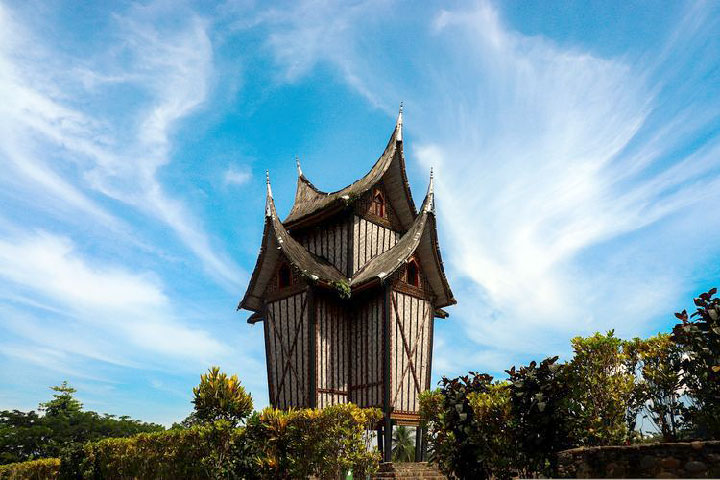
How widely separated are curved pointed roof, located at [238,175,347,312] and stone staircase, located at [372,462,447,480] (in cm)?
674

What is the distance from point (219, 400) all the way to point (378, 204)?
1193 cm

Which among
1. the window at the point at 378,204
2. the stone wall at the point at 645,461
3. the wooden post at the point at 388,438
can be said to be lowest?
the stone wall at the point at 645,461

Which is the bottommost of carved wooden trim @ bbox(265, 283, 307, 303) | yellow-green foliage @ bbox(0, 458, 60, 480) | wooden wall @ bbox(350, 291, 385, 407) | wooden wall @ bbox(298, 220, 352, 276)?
yellow-green foliage @ bbox(0, 458, 60, 480)

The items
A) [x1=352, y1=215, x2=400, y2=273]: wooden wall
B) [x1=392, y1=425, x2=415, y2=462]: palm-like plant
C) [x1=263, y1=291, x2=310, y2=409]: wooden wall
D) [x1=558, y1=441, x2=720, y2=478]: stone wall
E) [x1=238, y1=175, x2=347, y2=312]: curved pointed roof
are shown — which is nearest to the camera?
[x1=558, y1=441, x2=720, y2=478]: stone wall

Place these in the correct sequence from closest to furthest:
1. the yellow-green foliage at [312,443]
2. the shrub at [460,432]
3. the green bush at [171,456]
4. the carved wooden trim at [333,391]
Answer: the shrub at [460,432] < the yellow-green foliage at [312,443] < the green bush at [171,456] < the carved wooden trim at [333,391]

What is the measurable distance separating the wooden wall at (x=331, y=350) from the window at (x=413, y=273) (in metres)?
2.78

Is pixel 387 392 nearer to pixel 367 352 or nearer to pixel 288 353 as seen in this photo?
pixel 367 352

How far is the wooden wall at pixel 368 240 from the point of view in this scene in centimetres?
2344

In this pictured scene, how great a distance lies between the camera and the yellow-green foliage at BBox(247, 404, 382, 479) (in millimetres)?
14180

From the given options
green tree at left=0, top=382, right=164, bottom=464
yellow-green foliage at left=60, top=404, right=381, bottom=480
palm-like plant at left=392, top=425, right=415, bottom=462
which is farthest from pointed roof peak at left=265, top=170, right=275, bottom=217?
palm-like plant at left=392, top=425, right=415, bottom=462

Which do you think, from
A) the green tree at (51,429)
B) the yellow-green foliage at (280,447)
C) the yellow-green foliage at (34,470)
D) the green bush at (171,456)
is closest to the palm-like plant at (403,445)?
the green tree at (51,429)

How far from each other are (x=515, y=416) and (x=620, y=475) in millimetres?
2543

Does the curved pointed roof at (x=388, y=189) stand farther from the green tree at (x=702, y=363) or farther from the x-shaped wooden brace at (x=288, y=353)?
the green tree at (x=702, y=363)

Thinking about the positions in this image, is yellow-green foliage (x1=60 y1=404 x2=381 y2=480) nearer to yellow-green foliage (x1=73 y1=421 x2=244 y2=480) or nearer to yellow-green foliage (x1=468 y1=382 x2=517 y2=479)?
yellow-green foliage (x1=73 y1=421 x2=244 y2=480)
